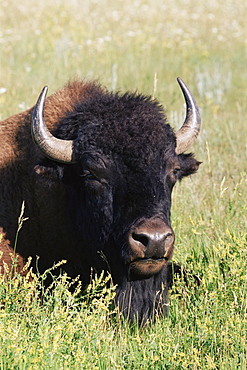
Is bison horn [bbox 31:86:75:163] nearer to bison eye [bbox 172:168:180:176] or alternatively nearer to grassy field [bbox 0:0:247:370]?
bison eye [bbox 172:168:180:176]

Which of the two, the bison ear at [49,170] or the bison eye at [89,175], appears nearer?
the bison eye at [89,175]

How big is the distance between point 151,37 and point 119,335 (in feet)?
40.8

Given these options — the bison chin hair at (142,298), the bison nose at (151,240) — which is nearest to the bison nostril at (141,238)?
the bison nose at (151,240)

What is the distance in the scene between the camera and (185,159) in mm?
5895

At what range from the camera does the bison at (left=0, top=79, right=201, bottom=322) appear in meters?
4.91

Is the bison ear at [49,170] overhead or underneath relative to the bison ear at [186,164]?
underneath

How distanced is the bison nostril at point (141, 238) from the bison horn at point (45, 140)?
3.76 ft

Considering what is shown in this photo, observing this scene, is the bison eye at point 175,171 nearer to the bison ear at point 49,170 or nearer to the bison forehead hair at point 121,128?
the bison forehead hair at point 121,128

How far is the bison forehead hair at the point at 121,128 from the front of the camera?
16.7 ft

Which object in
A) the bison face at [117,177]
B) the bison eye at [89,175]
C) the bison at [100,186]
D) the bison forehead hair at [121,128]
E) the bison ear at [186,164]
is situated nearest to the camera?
the bison face at [117,177]

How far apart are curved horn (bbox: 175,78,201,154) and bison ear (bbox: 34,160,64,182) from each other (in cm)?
112

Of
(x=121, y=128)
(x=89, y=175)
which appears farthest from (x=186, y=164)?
(x=89, y=175)

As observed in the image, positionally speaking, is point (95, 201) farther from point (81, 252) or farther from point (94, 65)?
point (94, 65)

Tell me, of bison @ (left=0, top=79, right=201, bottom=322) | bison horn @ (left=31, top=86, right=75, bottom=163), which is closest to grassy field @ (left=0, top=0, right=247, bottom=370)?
bison @ (left=0, top=79, right=201, bottom=322)
